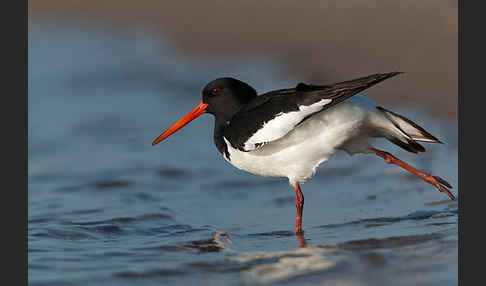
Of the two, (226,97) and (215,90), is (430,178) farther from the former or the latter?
(215,90)

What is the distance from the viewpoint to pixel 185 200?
7.29 metres

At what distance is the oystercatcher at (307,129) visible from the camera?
5.01 meters

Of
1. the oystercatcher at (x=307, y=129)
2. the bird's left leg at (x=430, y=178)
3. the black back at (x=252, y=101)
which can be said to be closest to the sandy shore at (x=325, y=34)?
the bird's left leg at (x=430, y=178)

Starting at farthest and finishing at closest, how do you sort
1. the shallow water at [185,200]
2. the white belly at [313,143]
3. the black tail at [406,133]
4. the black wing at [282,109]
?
1. the black tail at [406,133]
2. the white belly at [313,143]
3. the black wing at [282,109]
4. the shallow water at [185,200]

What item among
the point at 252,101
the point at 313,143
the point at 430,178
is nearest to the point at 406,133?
the point at 430,178

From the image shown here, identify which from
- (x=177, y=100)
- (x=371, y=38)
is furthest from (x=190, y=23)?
(x=371, y=38)

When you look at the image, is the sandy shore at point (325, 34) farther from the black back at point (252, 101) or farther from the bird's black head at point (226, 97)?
the black back at point (252, 101)

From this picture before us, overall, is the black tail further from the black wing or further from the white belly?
the black wing

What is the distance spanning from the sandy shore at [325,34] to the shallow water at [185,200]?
0.52 meters

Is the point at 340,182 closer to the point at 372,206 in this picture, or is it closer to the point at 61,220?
the point at 372,206

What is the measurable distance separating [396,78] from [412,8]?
5.41 feet

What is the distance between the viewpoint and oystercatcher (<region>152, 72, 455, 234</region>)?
5.01 m

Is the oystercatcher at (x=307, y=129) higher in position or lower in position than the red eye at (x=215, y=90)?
lower

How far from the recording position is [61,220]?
247 inches
